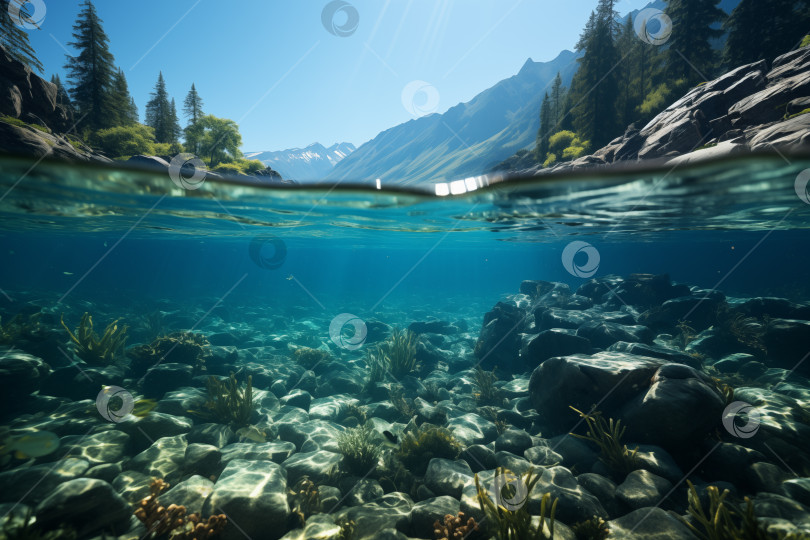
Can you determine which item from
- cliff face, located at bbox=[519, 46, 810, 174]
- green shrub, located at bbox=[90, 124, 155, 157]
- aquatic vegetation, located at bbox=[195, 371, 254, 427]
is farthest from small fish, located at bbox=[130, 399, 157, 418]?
green shrub, located at bbox=[90, 124, 155, 157]

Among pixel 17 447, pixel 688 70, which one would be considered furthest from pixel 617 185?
pixel 688 70

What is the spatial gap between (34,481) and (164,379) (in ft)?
16.9

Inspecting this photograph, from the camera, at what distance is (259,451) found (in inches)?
265

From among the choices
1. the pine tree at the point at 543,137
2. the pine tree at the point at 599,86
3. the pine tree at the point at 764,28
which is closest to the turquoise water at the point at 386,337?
the pine tree at the point at 599,86

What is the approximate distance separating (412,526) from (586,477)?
3.28m

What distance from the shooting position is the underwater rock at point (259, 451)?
6.47 metres

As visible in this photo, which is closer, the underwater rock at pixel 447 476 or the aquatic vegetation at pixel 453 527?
the aquatic vegetation at pixel 453 527

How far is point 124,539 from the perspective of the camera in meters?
4.21

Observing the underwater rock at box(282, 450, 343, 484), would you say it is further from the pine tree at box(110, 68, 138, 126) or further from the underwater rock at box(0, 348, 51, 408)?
the pine tree at box(110, 68, 138, 126)

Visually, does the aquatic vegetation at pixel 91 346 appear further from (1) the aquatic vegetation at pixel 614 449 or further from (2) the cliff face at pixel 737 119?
(2) the cliff face at pixel 737 119

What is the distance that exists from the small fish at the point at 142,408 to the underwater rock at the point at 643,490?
10.1 meters

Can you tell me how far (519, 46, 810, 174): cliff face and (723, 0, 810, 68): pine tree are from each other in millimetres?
8696

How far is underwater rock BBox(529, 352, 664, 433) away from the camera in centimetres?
673

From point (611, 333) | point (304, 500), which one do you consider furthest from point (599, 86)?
point (304, 500)
